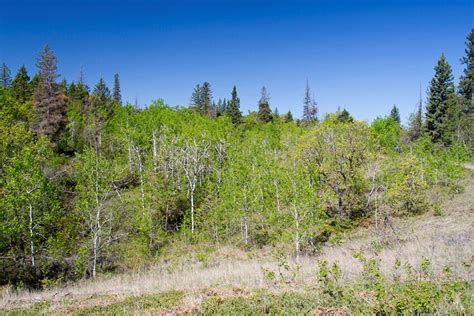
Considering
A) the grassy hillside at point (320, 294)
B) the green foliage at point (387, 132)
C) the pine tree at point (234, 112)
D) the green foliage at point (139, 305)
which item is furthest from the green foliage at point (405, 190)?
the pine tree at point (234, 112)

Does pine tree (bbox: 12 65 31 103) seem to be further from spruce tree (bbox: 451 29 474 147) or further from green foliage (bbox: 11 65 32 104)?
spruce tree (bbox: 451 29 474 147)

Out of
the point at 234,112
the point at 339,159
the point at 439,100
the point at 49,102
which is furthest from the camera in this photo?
the point at 234,112

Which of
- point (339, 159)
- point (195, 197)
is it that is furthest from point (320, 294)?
point (195, 197)

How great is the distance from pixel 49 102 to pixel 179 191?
1006 inches

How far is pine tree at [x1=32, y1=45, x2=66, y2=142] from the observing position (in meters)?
46.7

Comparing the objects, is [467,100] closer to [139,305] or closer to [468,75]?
[468,75]

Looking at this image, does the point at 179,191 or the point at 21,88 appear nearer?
the point at 179,191

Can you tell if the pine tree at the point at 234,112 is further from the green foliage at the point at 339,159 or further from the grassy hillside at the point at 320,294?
the grassy hillside at the point at 320,294

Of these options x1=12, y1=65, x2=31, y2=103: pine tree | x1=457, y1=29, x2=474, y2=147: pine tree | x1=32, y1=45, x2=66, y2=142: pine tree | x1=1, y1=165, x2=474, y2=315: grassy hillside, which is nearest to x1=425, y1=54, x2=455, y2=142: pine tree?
x1=457, y1=29, x2=474, y2=147: pine tree

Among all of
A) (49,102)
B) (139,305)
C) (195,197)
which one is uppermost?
(49,102)

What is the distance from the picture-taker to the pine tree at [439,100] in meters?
57.5

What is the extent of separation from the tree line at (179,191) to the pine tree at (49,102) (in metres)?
0.15

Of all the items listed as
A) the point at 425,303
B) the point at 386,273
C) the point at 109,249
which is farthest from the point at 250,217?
the point at 425,303

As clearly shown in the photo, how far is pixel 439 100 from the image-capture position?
58.4 meters
